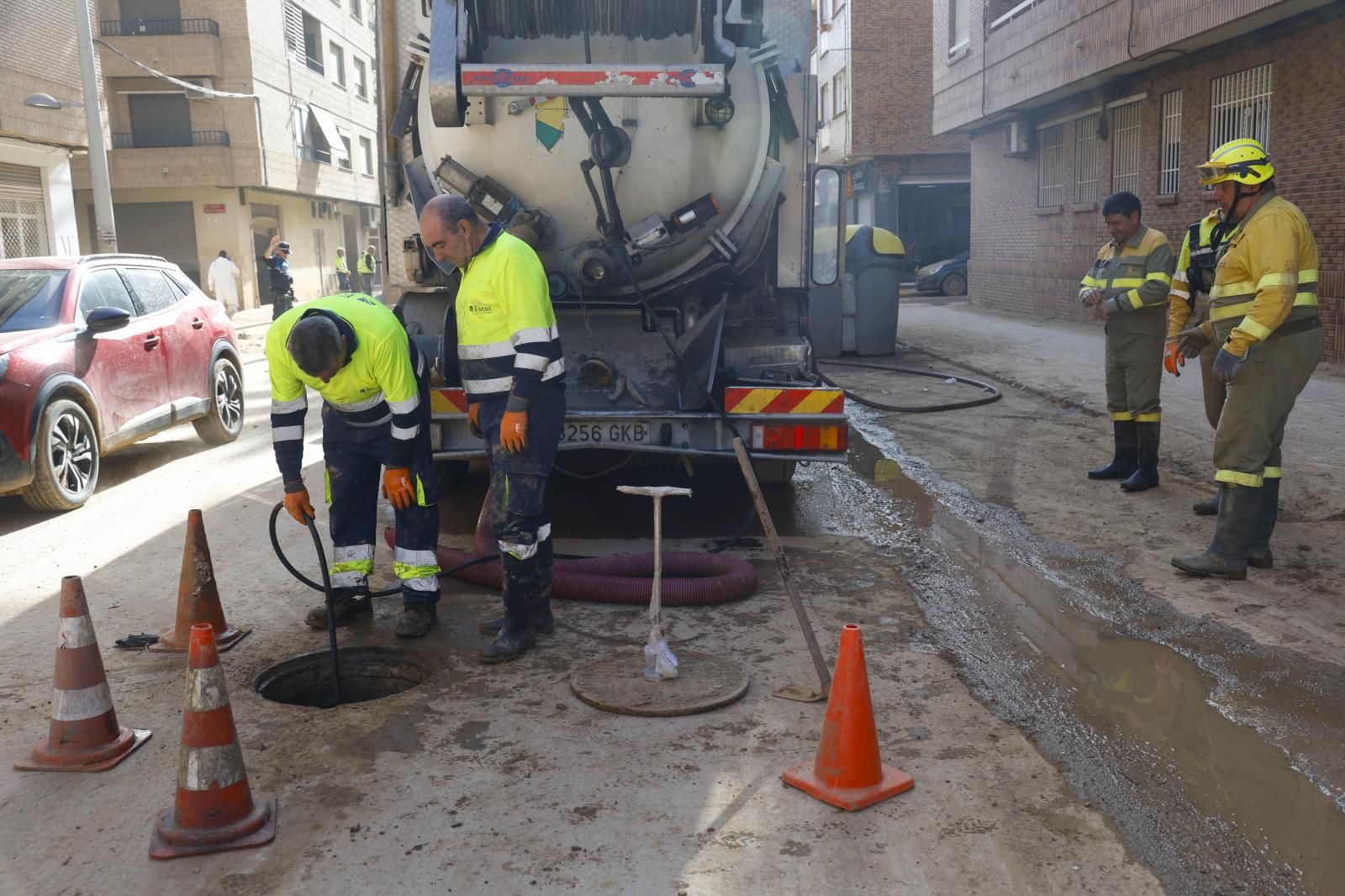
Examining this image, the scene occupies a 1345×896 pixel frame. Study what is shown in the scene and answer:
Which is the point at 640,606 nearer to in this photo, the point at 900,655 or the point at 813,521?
the point at 900,655

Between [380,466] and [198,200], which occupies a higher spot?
[198,200]

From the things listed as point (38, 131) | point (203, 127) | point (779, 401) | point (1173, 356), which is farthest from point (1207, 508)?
point (203, 127)

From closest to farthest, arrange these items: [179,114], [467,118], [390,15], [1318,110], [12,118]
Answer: [467,118] → [390,15] → [1318,110] → [12,118] → [179,114]

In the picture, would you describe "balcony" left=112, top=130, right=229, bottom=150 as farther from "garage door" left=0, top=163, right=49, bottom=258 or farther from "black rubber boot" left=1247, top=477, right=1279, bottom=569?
"black rubber boot" left=1247, top=477, right=1279, bottom=569

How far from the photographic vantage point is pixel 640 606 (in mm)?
5023

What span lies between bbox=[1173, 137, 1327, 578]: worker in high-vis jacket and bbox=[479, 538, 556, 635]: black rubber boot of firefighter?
293 cm

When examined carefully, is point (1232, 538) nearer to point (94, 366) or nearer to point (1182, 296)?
point (1182, 296)

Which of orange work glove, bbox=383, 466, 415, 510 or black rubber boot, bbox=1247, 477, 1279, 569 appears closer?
orange work glove, bbox=383, 466, 415, 510

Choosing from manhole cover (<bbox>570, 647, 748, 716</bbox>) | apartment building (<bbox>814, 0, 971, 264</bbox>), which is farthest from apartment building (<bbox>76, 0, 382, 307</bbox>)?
manhole cover (<bbox>570, 647, 748, 716</bbox>)

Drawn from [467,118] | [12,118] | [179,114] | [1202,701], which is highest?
[179,114]

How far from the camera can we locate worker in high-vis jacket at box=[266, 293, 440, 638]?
4.50 m

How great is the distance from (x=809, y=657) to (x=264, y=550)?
3197 mm

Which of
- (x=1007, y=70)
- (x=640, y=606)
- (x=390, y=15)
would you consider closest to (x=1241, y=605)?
(x=640, y=606)

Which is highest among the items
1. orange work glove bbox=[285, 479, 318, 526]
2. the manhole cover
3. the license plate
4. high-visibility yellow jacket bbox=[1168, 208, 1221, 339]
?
high-visibility yellow jacket bbox=[1168, 208, 1221, 339]
